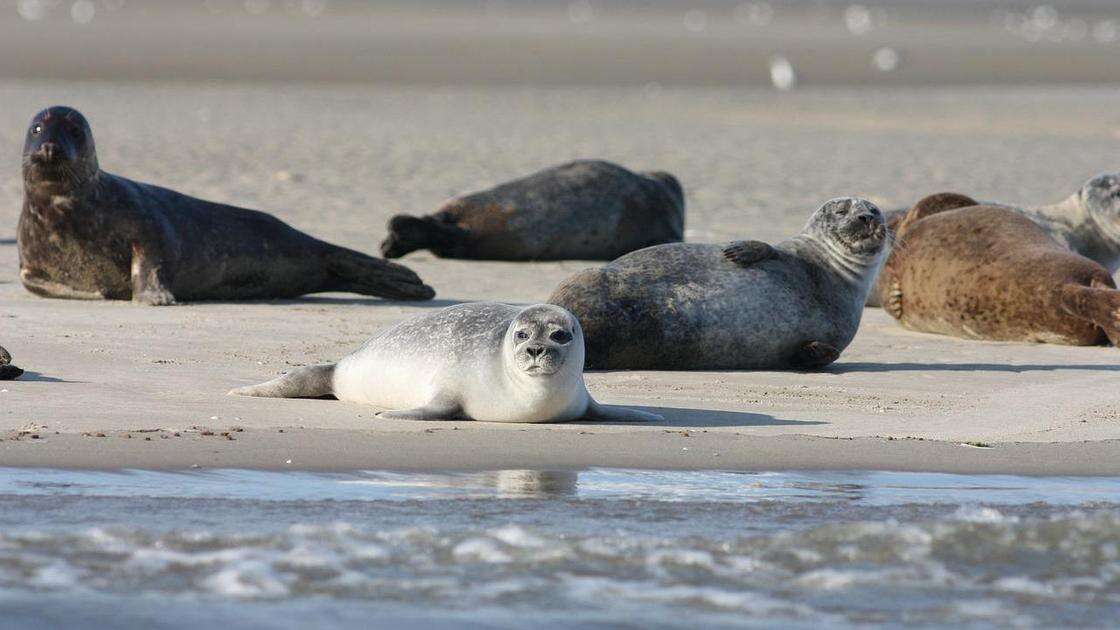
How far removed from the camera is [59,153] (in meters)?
9.31

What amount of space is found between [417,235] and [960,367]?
15.2 feet

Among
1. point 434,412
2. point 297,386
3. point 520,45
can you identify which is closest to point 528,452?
point 434,412

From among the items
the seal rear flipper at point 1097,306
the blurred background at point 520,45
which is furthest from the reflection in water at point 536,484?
the blurred background at point 520,45

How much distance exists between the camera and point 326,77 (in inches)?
1532

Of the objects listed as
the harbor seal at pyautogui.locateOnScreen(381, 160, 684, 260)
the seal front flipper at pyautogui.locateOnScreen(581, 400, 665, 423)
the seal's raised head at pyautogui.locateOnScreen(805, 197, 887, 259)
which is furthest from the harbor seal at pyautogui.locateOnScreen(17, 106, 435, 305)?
the seal front flipper at pyautogui.locateOnScreen(581, 400, 665, 423)

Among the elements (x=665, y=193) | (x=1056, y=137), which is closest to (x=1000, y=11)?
(x=1056, y=137)

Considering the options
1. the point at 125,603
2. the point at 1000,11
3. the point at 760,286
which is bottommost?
the point at 125,603

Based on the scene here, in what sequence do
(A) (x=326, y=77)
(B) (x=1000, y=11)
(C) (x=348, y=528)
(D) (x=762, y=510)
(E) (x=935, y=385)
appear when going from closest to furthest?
(C) (x=348, y=528) < (D) (x=762, y=510) < (E) (x=935, y=385) < (A) (x=326, y=77) < (B) (x=1000, y=11)

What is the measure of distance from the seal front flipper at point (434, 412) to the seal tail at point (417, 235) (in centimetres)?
545

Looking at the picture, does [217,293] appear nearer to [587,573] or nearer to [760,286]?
[760,286]

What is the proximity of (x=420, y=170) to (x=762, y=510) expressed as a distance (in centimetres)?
1377

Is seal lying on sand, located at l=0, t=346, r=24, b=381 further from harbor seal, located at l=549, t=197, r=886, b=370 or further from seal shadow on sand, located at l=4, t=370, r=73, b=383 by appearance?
harbor seal, located at l=549, t=197, r=886, b=370

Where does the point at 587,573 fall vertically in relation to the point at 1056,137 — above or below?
below

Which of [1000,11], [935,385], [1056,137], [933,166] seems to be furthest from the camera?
[1000,11]
